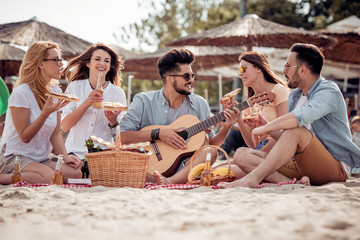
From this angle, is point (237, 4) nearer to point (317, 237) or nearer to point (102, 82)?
point (102, 82)

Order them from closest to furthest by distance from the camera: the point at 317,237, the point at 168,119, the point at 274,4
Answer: the point at 317,237
the point at 168,119
the point at 274,4

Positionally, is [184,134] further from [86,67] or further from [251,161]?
[86,67]

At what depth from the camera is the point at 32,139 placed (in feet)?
15.6

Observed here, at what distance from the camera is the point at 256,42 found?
31.2 feet

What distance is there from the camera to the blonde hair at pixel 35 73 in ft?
15.9

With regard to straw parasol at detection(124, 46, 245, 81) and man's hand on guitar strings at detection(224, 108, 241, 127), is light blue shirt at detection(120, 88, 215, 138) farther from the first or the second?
straw parasol at detection(124, 46, 245, 81)

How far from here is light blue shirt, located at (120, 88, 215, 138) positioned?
5207 millimetres

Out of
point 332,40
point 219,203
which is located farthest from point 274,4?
point 219,203

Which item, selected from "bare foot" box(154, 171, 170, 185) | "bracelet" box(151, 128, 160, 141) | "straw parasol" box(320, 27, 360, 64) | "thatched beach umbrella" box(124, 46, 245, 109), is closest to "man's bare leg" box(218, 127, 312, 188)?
"bare foot" box(154, 171, 170, 185)

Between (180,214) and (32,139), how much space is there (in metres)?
2.83

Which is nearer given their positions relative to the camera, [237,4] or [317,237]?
[317,237]

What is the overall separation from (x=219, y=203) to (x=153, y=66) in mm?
9587

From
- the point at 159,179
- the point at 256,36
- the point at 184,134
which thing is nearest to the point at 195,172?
the point at 159,179

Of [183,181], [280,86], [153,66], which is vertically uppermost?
[153,66]
